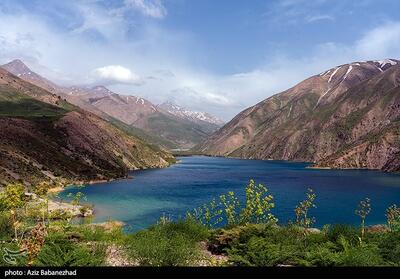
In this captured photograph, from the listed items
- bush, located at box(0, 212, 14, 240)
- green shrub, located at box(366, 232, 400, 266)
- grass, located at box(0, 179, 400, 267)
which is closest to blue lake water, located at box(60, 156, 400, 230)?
bush, located at box(0, 212, 14, 240)

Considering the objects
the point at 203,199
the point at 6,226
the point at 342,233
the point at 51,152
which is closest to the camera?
the point at 342,233

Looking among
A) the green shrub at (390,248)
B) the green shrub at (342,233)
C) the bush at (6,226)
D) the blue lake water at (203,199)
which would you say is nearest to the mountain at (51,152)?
the blue lake water at (203,199)

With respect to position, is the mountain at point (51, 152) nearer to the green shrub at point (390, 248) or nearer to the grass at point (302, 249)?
the grass at point (302, 249)

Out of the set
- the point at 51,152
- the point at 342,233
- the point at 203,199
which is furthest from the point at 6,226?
the point at 51,152

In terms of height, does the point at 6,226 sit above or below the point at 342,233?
below

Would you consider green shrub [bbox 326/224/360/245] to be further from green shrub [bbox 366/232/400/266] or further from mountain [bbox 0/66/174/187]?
mountain [bbox 0/66/174/187]

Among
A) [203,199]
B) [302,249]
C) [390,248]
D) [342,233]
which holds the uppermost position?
[390,248]

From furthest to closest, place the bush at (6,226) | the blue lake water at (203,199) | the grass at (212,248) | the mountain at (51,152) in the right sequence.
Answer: the mountain at (51,152)
the blue lake water at (203,199)
the bush at (6,226)
the grass at (212,248)

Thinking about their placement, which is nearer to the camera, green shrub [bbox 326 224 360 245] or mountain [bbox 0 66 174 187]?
green shrub [bbox 326 224 360 245]

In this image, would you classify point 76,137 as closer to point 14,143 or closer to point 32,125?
point 32,125

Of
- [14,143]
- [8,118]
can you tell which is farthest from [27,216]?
[8,118]

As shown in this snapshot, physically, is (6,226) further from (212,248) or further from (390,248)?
(390,248)
